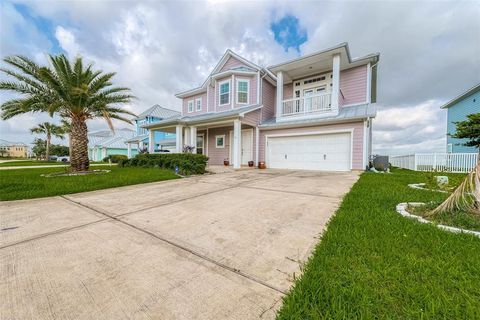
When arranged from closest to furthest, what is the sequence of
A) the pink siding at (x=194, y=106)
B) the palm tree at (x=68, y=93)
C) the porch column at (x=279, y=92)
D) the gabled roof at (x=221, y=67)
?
the palm tree at (x=68, y=93), the porch column at (x=279, y=92), the gabled roof at (x=221, y=67), the pink siding at (x=194, y=106)

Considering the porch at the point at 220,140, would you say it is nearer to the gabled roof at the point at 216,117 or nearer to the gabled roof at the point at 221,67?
the gabled roof at the point at 216,117

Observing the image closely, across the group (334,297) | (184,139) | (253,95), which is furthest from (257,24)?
(334,297)

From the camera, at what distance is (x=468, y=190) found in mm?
3162

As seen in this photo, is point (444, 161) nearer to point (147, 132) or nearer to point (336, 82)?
point (336, 82)

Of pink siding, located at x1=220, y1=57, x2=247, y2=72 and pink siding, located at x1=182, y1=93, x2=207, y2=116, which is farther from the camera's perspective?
pink siding, located at x1=182, y1=93, x2=207, y2=116

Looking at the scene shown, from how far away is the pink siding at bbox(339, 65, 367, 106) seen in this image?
36.7 feet

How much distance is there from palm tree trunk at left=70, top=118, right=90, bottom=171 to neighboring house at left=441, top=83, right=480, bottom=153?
22.9 m

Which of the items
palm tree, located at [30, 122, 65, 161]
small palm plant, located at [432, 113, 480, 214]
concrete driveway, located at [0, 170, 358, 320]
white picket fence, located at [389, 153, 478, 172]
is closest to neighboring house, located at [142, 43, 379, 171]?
white picket fence, located at [389, 153, 478, 172]

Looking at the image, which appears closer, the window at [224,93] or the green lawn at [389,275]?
the green lawn at [389,275]

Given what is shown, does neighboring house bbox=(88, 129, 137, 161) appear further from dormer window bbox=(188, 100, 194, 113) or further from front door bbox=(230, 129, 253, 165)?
front door bbox=(230, 129, 253, 165)

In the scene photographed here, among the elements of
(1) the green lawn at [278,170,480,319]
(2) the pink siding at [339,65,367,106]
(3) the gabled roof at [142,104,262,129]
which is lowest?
(1) the green lawn at [278,170,480,319]

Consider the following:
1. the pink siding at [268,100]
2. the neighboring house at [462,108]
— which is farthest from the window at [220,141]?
the neighboring house at [462,108]

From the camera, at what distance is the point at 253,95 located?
43.5 ft

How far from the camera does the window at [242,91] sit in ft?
43.7
